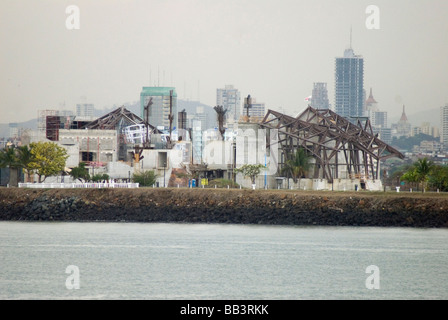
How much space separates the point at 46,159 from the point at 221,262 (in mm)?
55972

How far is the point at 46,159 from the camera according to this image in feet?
362

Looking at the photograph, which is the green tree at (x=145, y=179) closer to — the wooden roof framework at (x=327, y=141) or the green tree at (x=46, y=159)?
the green tree at (x=46, y=159)

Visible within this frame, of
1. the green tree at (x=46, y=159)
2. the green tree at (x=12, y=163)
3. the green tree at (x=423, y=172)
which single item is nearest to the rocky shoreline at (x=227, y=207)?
the green tree at (x=423, y=172)

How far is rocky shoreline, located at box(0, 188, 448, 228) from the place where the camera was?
83375 millimetres

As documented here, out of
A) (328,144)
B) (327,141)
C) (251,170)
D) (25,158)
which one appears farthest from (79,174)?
(328,144)

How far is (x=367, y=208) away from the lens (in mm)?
84250

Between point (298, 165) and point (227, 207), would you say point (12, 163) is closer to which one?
point (227, 207)

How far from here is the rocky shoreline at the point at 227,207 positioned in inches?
3282

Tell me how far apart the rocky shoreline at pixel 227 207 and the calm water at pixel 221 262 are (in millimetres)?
2988

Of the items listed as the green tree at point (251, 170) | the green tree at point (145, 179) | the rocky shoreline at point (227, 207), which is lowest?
the rocky shoreline at point (227, 207)

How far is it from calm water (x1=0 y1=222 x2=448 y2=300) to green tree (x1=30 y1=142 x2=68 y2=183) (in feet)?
94.3
